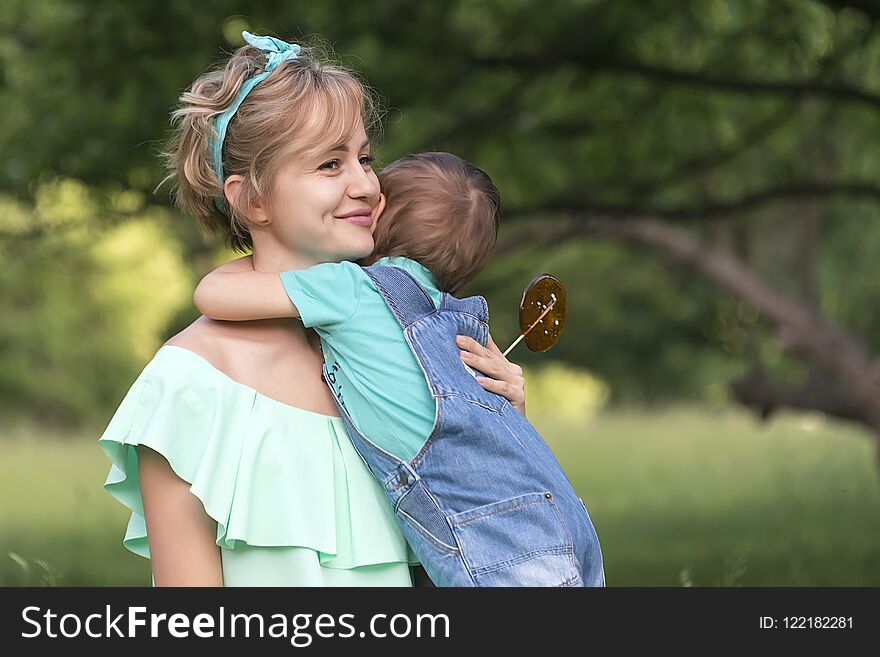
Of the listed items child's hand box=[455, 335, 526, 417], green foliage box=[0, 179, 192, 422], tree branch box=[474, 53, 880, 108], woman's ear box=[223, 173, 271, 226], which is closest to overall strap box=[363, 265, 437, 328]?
child's hand box=[455, 335, 526, 417]

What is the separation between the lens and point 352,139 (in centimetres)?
241

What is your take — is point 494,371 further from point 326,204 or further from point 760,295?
point 760,295

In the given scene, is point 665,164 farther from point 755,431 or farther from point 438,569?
point 755,431

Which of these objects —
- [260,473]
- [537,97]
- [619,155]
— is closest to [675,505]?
[619,155]

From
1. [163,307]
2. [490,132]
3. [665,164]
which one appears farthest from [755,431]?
[163,307]

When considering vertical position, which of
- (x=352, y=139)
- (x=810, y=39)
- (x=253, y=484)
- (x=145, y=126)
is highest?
(x=145, y=126)

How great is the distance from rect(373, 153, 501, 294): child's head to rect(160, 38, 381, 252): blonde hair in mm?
160

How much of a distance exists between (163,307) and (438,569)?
2592 centimetres

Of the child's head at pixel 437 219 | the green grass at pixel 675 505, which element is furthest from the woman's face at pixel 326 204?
the green grass at pixel 675 505

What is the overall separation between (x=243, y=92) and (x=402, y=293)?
1.64 ft

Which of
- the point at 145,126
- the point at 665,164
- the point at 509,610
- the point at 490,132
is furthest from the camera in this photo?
the point at 665,164

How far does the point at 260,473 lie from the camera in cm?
227

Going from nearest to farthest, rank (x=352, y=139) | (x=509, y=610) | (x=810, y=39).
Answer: (x=509, y=610) → (x=352, y=139) → (x=810, y=39)

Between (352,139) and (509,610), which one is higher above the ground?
(352,139)
